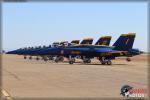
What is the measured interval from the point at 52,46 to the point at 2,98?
4133 cm

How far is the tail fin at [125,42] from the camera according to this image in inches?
2012

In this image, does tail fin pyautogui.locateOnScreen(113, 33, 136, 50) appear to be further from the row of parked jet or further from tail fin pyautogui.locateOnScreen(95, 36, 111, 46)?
tail fin pyautogui.locateOnScreen(95, 36, 111, 46)

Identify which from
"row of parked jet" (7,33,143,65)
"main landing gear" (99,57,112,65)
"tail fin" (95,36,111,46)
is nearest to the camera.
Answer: "main landing gear" (99,57,112,65)

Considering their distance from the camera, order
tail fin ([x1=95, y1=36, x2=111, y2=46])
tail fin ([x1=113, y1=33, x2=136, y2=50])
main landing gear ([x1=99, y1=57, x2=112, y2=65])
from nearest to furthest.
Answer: main landing gear ([x1=99, y1=57, x2=112, y2=65]) < tail fin ([x1=113, y1=33, x2=136, y2=50]) < tail fin ([x1=95, y1=36, x2=111, y2=46])

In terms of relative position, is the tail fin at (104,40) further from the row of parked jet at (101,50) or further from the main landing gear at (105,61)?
the main landing gear at (105,61)

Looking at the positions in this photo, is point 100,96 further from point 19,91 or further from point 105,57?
point 105,57

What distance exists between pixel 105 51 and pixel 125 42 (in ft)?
10.8

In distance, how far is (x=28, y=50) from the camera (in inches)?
2510

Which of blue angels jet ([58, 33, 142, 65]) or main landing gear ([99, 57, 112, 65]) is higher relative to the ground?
blue angels jet ([58, 33, 142, 65])

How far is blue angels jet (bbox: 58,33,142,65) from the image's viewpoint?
50.0m

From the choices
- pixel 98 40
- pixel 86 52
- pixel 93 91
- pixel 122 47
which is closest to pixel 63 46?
pixel 86 52

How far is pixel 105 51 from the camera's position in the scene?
165ft

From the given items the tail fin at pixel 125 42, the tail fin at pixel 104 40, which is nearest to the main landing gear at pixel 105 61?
the tail fin at pixel 125 42

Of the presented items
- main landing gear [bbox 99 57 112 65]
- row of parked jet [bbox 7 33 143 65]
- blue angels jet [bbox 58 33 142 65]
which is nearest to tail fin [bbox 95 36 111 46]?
row of parked jet [bbox 7 33 143 65]
